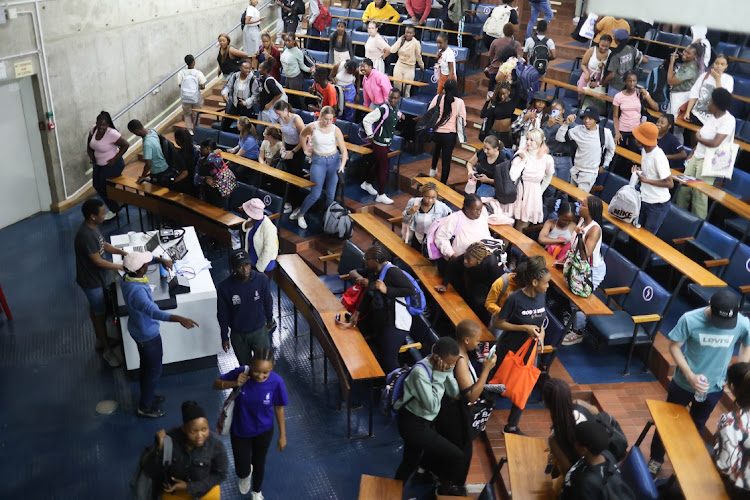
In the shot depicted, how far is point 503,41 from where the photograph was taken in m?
10.3

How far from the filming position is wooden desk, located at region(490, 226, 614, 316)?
229 inches

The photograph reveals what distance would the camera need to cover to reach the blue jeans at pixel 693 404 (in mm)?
4887

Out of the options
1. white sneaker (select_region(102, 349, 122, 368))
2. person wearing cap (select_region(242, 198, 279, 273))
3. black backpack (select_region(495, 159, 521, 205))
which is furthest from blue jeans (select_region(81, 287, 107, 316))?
black backpack (select_region(495, 159, 521, 205))

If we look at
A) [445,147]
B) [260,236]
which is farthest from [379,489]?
[445,147]

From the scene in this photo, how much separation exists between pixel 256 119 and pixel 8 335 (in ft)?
17.8

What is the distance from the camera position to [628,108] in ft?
28.9

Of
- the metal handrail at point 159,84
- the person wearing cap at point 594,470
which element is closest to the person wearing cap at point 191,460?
the person wearing cap at point 594,470

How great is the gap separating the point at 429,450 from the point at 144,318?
252cm

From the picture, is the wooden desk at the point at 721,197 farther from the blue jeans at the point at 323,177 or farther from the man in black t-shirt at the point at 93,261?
the man in black t-shirt at the point at 93,261

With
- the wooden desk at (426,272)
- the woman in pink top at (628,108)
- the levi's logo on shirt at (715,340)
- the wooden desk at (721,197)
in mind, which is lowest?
the wooden desk at (426,272)

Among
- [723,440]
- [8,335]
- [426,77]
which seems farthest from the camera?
[426,77]

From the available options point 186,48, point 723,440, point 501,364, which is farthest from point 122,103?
point 723,440

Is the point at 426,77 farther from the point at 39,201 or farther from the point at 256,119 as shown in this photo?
the point at 39,201

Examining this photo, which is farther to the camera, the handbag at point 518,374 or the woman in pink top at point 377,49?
the woman in pink top at point 377,49
